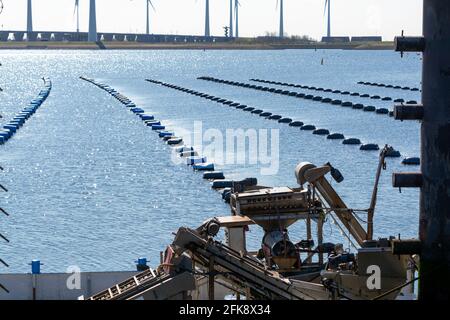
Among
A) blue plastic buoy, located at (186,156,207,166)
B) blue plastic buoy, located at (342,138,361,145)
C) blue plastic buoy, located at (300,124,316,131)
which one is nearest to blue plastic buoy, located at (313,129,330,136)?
blue plastic buoy, located at (300,124,316,131)

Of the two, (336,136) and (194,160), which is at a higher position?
(194,160)

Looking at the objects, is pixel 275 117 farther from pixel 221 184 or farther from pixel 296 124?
pixel 221 184

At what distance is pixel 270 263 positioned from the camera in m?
40.6

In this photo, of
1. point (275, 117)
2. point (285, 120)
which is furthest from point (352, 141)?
point (275, 117)

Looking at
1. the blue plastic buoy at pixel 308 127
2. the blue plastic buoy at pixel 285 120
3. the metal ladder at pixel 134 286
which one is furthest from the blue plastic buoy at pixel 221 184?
the metal ladder at pixel 134 286

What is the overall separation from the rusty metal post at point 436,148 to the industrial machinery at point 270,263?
2206mm

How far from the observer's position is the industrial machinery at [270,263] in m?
26.8

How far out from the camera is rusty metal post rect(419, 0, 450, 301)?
15484mm

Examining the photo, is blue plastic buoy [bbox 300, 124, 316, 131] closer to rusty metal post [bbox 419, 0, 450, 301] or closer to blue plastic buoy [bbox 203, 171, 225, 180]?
blue plastic buoy [bbox 203, 171, 225, 180]

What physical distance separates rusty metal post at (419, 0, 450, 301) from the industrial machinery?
7.24 ft

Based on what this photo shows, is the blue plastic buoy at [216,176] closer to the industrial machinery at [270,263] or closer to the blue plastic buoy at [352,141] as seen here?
the blue plastic buoy at [352,141]

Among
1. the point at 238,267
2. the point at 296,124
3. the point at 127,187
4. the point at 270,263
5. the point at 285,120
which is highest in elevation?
the point at 238,267

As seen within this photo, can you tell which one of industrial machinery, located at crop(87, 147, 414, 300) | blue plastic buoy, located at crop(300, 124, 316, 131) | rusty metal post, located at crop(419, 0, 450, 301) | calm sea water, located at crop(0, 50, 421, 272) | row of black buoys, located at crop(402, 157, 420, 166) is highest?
rusty metal post, located at crop(419, 0, 450, 301)

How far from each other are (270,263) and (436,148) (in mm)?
25366
